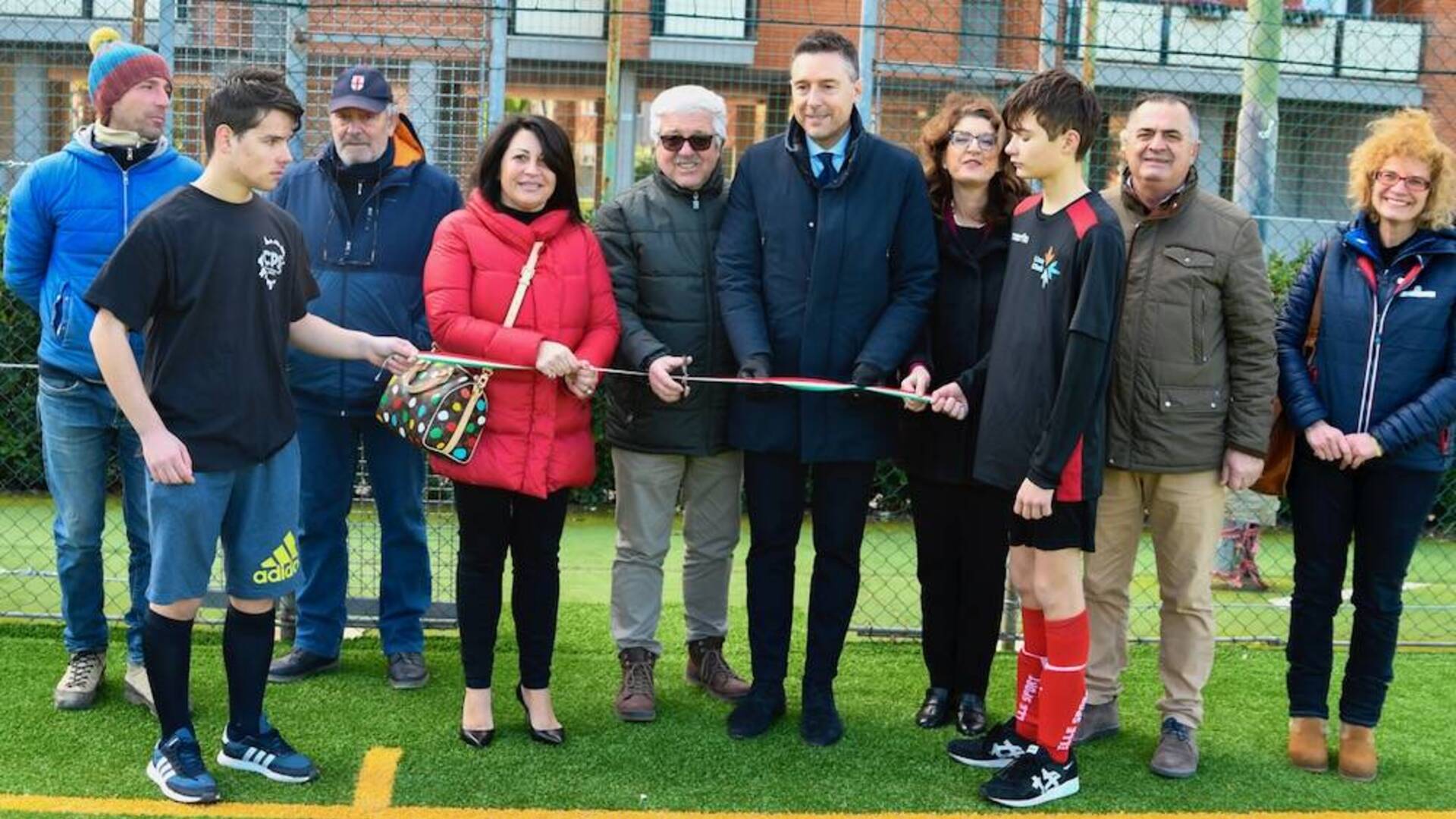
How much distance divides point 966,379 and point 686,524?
1057mm

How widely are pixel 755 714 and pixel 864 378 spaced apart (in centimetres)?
108

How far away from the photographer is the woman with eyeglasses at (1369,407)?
411cm

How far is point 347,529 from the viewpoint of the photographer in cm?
486

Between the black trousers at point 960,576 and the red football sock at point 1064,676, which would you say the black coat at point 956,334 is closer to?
the black trousers at point 960,576

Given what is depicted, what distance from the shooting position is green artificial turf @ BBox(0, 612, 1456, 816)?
13.0 feet

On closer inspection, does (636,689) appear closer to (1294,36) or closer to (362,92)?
(362,92)

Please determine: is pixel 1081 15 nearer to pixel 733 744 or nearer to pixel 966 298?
pixel 966 298

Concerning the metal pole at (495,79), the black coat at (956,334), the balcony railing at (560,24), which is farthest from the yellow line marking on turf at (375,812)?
the balcony railing at (560,24)

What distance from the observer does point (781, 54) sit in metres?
12.4

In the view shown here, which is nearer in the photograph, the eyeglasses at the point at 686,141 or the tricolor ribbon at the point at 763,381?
the tricolor ribbon at the point at 763,381

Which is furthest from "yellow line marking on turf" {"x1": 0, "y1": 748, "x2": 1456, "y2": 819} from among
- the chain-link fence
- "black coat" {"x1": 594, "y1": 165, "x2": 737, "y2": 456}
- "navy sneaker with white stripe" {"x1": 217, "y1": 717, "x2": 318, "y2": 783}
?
the chain-link fence

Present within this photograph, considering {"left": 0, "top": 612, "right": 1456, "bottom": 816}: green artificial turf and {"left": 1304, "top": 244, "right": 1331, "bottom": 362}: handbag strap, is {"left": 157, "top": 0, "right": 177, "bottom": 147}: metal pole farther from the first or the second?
{"left": 1304, "top": 244, "right": 1331, "bottom": 362}: handbag strap

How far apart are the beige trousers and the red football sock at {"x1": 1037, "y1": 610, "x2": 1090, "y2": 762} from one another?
1.62 feet

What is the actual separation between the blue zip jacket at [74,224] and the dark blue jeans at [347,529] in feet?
2.31
